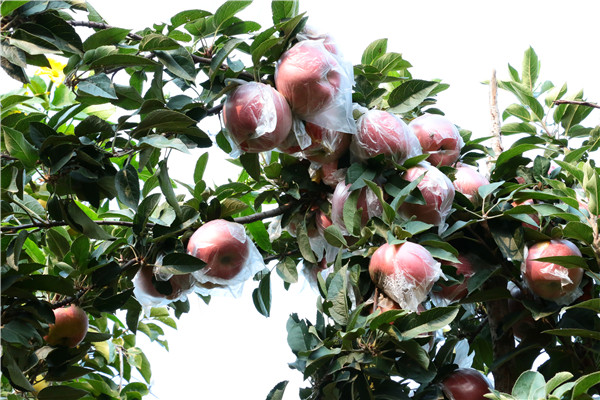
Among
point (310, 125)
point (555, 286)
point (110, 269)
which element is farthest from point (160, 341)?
point (555, 286)

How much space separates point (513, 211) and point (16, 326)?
0.89 meters

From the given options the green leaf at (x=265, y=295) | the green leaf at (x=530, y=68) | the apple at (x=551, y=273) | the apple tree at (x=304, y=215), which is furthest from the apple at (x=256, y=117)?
the green leaf at (x=530, y=68)

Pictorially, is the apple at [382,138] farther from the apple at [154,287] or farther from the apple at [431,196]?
the apple at [154,287]

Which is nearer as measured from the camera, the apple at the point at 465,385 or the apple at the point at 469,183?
the apple at the point at 465,385

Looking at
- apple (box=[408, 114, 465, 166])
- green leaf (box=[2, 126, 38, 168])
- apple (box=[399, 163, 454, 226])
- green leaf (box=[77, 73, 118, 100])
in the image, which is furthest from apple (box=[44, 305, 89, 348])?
apple (box=[408, 114, 465, 166])

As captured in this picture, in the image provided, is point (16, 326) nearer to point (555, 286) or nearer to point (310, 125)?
point (310, 125)

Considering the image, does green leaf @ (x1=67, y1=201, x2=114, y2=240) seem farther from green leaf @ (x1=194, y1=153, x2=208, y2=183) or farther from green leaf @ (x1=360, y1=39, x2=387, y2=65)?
green leaf @ (x1=360, y1=39, x2=387, y2=65)

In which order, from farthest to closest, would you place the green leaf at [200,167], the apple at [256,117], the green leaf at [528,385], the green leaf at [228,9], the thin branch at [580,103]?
the thin branch at [580,103] < the green leaf at [200,167] < the green leaf at [228,9] < the apple at [256,117] < the green leaf at [528,385]

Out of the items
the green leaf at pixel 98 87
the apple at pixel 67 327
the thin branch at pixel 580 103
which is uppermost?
the green leaf at pixel 98 87

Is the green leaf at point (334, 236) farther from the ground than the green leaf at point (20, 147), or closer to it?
closer to it

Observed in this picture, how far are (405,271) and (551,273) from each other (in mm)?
298

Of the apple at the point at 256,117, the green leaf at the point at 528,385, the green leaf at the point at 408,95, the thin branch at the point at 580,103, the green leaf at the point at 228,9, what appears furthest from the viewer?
the thin branch at the point at 580,103

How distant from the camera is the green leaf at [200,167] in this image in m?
1.50

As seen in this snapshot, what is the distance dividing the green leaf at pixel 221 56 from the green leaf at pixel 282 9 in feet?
0.34
